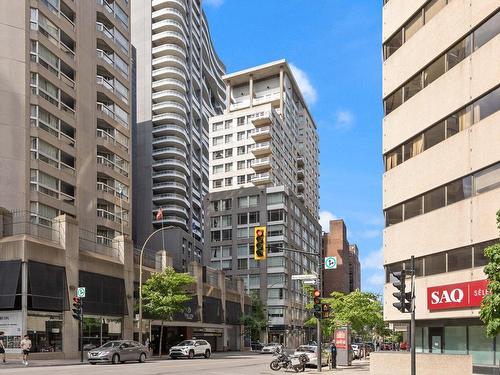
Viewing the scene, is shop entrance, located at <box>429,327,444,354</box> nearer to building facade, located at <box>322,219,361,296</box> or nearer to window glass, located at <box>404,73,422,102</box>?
window glass, located at <box>404,73,422,102</box>

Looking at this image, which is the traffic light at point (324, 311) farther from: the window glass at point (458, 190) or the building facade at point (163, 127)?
the building facade at point (163, 127)

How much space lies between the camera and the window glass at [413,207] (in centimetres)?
3025

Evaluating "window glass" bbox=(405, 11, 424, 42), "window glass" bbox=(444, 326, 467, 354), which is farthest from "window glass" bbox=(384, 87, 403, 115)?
"window glass" bbox=(444, 326, 467, 354)

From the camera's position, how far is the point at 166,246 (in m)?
101

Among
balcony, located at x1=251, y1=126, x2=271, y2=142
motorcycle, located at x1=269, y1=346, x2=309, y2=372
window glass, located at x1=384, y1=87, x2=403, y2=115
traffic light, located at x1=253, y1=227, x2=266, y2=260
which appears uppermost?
balcony, located at x1=251, y1=126, x2=271, y2=142

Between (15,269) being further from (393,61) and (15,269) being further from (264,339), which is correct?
(264,339)

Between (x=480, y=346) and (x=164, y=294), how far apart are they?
33073mm

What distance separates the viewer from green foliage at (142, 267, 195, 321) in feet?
173

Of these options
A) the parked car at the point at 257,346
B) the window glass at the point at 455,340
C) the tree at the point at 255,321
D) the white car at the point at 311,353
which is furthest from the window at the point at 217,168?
the window glass at the point at 455,340

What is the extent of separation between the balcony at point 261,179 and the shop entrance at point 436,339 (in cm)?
8632

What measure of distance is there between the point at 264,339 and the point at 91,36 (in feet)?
193

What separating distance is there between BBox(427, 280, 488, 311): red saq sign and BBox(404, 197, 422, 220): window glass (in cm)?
401

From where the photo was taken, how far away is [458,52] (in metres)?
27.6

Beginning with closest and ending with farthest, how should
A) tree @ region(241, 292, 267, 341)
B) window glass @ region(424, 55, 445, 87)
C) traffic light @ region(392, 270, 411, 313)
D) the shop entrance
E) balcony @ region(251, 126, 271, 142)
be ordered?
traffic light @ region(392, 270, 411, 313) → window glass @ region(424, 55, 445, 87) → the shop entrance → tree @ region(241, 292, 267, 341) → balcony @ region(251, 126, 271, 142)
